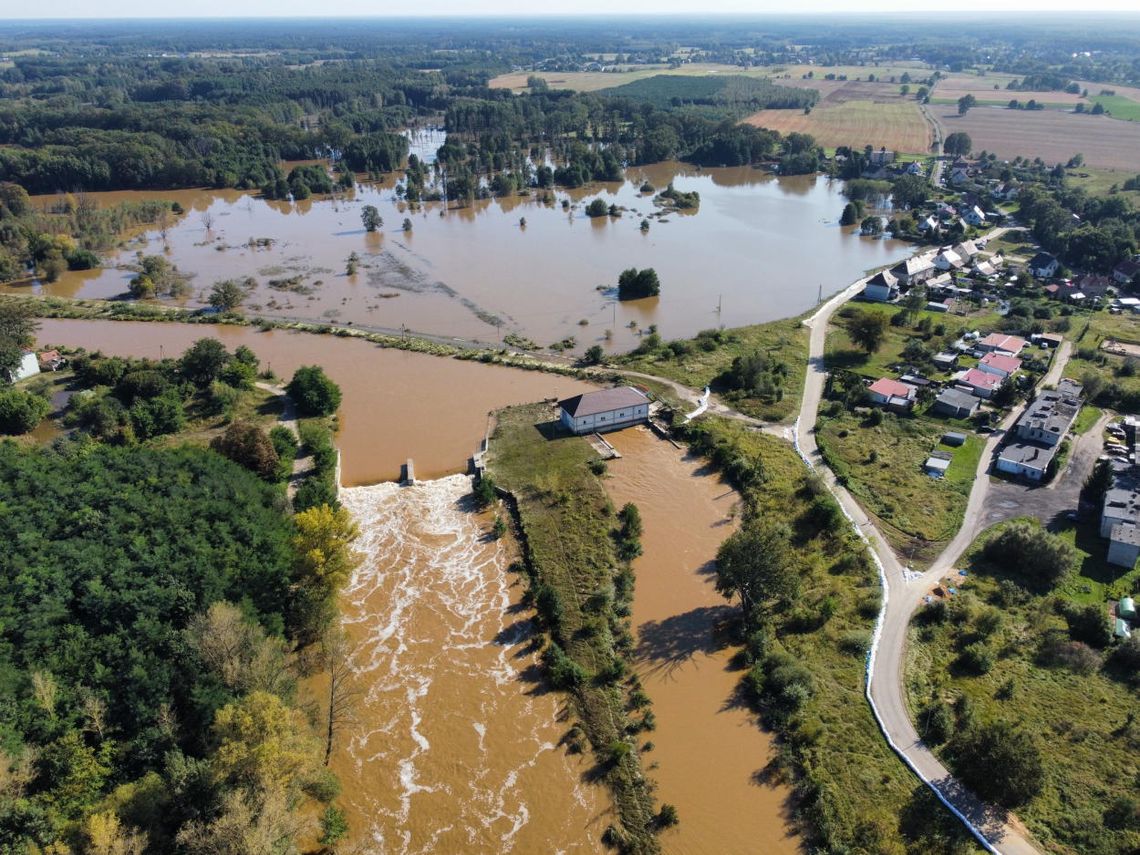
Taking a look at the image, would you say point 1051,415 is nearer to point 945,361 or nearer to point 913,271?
point 945,361

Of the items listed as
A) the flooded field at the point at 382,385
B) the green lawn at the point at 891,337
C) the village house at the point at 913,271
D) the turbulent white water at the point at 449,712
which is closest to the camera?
the turbulent white water at the point at 449,712

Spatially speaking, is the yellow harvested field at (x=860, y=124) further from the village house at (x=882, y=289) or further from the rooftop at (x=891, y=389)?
the rooftop at (x=891, y=389)

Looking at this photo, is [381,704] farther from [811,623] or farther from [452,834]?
[811,623]

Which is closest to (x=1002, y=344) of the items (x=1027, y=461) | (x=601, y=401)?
(x=1027, y=461)

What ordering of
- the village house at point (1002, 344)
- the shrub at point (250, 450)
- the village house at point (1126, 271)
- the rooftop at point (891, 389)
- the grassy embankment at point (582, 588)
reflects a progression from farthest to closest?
1. the village house at point (1126, 271)
2. the village house at point (1002, 344)
3. the rooftop at point (891, 389)
4. the shrub at point (250, 450)
5. the grassy embankment at point (582, 588)

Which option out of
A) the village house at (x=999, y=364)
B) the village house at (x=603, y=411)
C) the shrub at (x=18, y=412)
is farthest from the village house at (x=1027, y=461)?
the shrub at (x=18, y=412)
